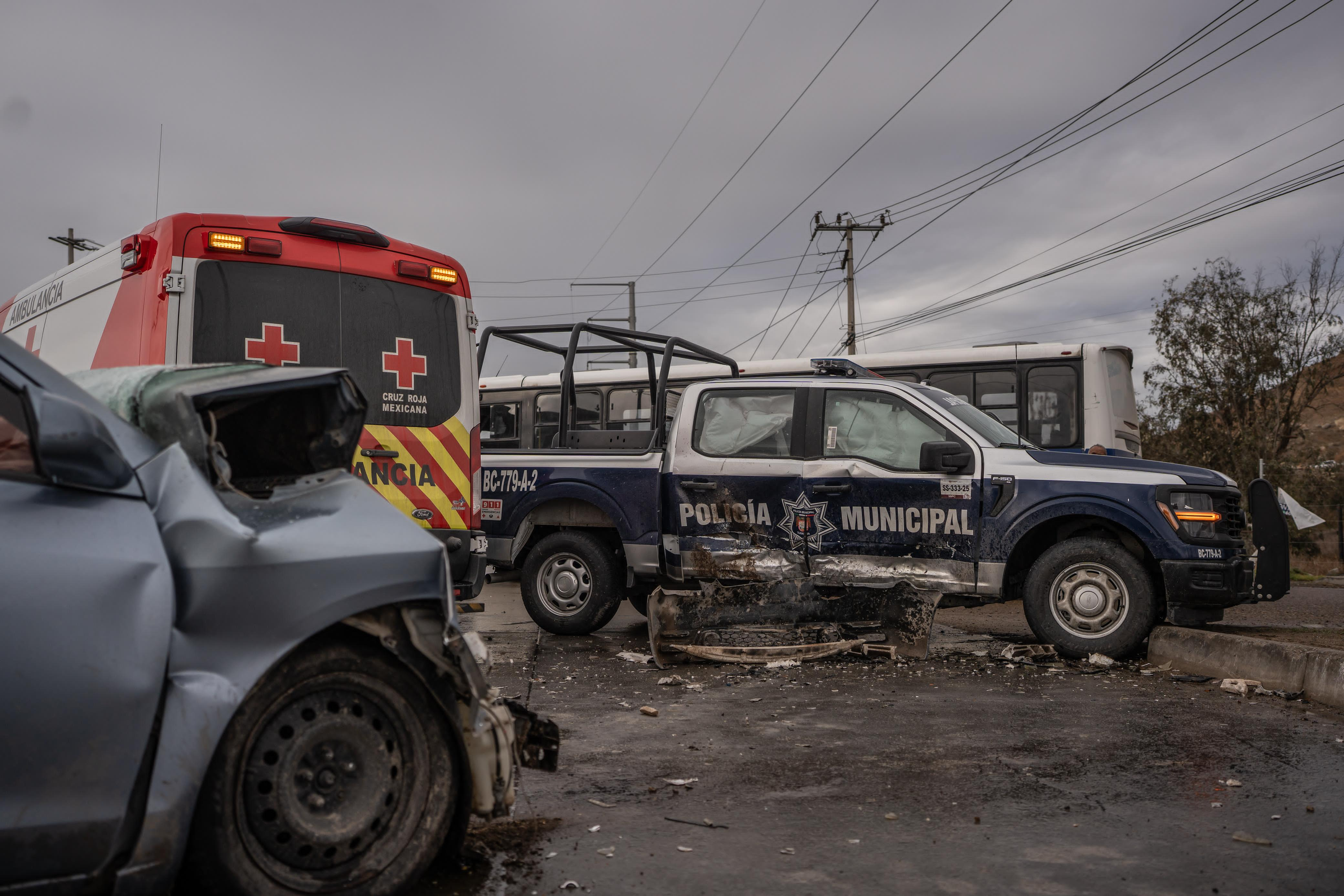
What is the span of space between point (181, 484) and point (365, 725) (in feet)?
2.64

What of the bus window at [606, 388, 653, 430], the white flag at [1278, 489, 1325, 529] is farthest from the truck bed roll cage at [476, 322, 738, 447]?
the white flag at [1278, 489, 1325, 529]

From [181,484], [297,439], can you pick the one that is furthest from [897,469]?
[181,484]

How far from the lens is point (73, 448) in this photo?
247cm

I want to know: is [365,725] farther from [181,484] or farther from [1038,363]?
[1038,363]

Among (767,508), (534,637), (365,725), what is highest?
(767,508)

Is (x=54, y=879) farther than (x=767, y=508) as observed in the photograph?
No

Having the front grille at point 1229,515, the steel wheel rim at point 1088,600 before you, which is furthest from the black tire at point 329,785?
the front grille at point 1229,515

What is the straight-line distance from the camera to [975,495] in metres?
7.41

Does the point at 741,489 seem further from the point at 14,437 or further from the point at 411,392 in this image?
the point at 14,437

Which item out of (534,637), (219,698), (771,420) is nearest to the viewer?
(219,698)

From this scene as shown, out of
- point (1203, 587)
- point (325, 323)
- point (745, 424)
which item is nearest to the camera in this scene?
point (325, 323)

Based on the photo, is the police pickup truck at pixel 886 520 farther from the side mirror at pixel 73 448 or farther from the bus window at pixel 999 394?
the bus window at pixel 999 394

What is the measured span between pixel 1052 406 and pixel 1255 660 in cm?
719

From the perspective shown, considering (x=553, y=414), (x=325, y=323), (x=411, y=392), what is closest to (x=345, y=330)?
(x=325, y=323)
